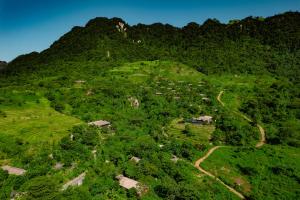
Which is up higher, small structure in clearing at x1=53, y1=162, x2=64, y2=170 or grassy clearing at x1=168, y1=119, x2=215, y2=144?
small structure in clearing at x1=53, y1=162, x2=64, y2=170

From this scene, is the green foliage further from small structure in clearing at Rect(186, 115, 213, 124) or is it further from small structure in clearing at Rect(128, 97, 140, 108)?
small structure in clearing at Rect(128, 97, 140, 108)

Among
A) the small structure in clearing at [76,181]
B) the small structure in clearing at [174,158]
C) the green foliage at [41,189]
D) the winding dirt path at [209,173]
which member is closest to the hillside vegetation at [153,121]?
the small structure in clearing at [174,158]

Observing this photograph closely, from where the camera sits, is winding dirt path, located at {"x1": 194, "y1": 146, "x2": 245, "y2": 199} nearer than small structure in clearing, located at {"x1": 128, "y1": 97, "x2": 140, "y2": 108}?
Yes

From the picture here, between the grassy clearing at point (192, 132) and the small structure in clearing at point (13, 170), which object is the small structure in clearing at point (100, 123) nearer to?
the grassy clearing at point (192, 132)

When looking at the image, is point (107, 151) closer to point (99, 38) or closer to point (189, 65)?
point (189, 65)

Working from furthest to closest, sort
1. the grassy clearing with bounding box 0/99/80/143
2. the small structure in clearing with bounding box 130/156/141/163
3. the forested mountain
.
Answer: the forested mountain, the grassy clearing with bounding box 0/99/80/143, the small structure in clearing with bounding box 130/156/141/163

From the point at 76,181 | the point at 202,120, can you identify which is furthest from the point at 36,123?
the point at 202,120

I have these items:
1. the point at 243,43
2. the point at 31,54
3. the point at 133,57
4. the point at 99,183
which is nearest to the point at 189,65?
the point at 133,57

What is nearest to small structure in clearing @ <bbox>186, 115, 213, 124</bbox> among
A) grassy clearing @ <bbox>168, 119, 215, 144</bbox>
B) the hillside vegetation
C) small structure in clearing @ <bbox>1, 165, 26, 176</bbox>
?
the hillside vegetation

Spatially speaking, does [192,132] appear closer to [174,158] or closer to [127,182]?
[174,158]
